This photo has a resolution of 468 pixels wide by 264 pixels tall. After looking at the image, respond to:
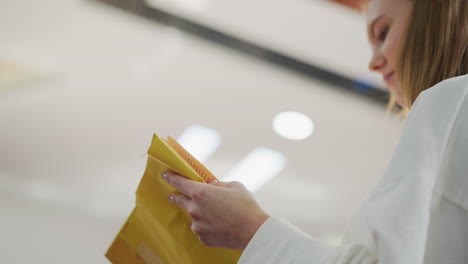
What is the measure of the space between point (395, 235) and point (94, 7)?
68.6 inches

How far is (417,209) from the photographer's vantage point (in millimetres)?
505

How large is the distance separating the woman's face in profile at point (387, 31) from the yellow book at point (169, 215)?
1.41ft

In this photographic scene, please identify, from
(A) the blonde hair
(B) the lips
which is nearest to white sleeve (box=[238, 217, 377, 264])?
(A) the blonde hair

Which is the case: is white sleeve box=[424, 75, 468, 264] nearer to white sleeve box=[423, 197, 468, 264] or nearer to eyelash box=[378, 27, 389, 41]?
white sleeve box=[423, 197, 468, 264]

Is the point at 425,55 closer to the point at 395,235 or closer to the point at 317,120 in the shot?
the point at 395,235

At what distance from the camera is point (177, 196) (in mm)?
673

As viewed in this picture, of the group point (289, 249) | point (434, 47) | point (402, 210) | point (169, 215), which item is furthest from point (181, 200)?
point (434, 47)

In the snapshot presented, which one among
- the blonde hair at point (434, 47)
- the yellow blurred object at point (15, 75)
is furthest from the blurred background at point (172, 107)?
the blonde hair at point (434, 47)

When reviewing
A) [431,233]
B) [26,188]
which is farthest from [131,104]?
[431,233]

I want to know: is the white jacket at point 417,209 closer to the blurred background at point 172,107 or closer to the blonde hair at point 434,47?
the blonde hair at point 434,47

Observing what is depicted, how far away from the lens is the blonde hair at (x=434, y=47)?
2.39 ft

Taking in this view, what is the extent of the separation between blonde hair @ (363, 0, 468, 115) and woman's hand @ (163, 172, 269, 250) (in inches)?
13.6

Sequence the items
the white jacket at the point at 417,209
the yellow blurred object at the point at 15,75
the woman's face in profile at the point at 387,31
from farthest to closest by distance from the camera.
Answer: the yellow blurred object at the point at 15,75 < the woman's face in profile at the point at 387,31 < the white jacket at the point at 417,209

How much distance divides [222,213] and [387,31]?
0.54 meters
